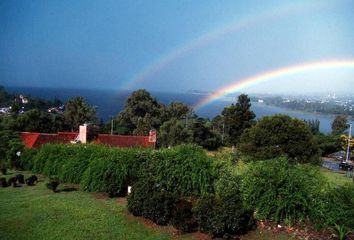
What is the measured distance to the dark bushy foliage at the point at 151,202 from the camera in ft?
36.2

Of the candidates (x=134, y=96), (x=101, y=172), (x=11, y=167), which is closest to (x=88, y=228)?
(x=101, y=172)

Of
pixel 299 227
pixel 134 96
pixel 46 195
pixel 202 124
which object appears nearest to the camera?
pixel 299 227

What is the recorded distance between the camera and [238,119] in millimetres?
55031

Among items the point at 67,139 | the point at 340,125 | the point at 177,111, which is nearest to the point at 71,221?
the point at 67,139

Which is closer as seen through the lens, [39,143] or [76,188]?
[76,188]

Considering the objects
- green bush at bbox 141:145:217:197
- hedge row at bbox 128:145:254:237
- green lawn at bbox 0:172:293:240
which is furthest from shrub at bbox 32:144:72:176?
green bush at bbox 141:145:217:197

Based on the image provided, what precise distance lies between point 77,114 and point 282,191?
149 feet

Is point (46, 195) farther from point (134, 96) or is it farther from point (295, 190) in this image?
point (134, 96)

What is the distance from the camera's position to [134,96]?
190ft

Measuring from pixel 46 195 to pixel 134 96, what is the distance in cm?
4394

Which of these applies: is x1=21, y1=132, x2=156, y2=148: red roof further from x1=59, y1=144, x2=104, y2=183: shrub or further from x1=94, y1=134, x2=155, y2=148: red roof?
x1=59, y1=144, x2=104, y2=183: shrub

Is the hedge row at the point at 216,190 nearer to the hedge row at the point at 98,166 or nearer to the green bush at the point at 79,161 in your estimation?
the hedge row at the point at 98,166

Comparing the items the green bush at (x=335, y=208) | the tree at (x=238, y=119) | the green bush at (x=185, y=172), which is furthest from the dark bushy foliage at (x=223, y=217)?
the tree at (x=238, y=119)

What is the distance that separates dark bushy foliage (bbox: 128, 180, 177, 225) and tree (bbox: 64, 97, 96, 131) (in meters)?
41.7
